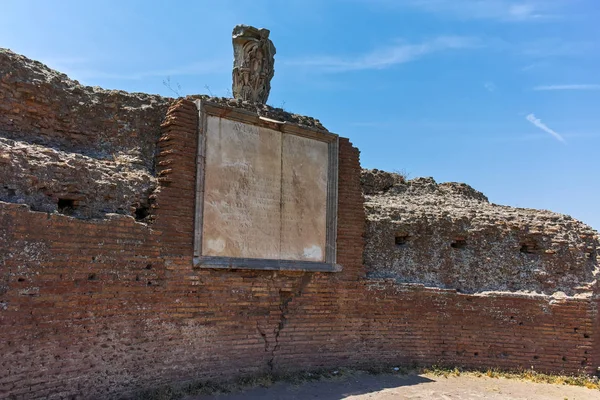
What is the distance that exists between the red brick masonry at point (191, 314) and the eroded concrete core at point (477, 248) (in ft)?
1.20

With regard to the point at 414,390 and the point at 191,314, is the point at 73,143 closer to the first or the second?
the point at 191,314

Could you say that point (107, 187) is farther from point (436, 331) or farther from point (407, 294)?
point (436, 331)

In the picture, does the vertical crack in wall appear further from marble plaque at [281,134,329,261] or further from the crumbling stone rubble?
the crumbling stone rubble

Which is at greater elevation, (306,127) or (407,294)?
(306,127)

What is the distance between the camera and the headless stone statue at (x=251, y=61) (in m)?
10.1

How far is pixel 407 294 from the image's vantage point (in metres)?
8.46

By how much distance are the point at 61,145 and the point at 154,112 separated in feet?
4.20

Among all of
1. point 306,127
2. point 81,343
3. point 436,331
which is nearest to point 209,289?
point 81,343

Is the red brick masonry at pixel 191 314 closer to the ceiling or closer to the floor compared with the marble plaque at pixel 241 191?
closer to the floor

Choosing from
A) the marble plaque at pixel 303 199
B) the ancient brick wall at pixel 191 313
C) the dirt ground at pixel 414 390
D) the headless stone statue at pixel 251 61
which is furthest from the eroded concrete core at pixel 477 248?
the headless stone statue at pixel 251 61

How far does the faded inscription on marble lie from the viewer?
269 inches

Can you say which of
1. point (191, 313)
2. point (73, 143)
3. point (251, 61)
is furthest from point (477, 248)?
point (73, 143)

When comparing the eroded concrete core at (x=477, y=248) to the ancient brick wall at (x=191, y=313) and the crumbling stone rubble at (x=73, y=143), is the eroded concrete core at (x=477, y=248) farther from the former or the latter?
the crumbling stone rubble at (x=73, y=143)

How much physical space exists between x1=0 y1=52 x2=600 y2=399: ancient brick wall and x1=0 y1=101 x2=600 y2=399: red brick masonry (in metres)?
0.01
